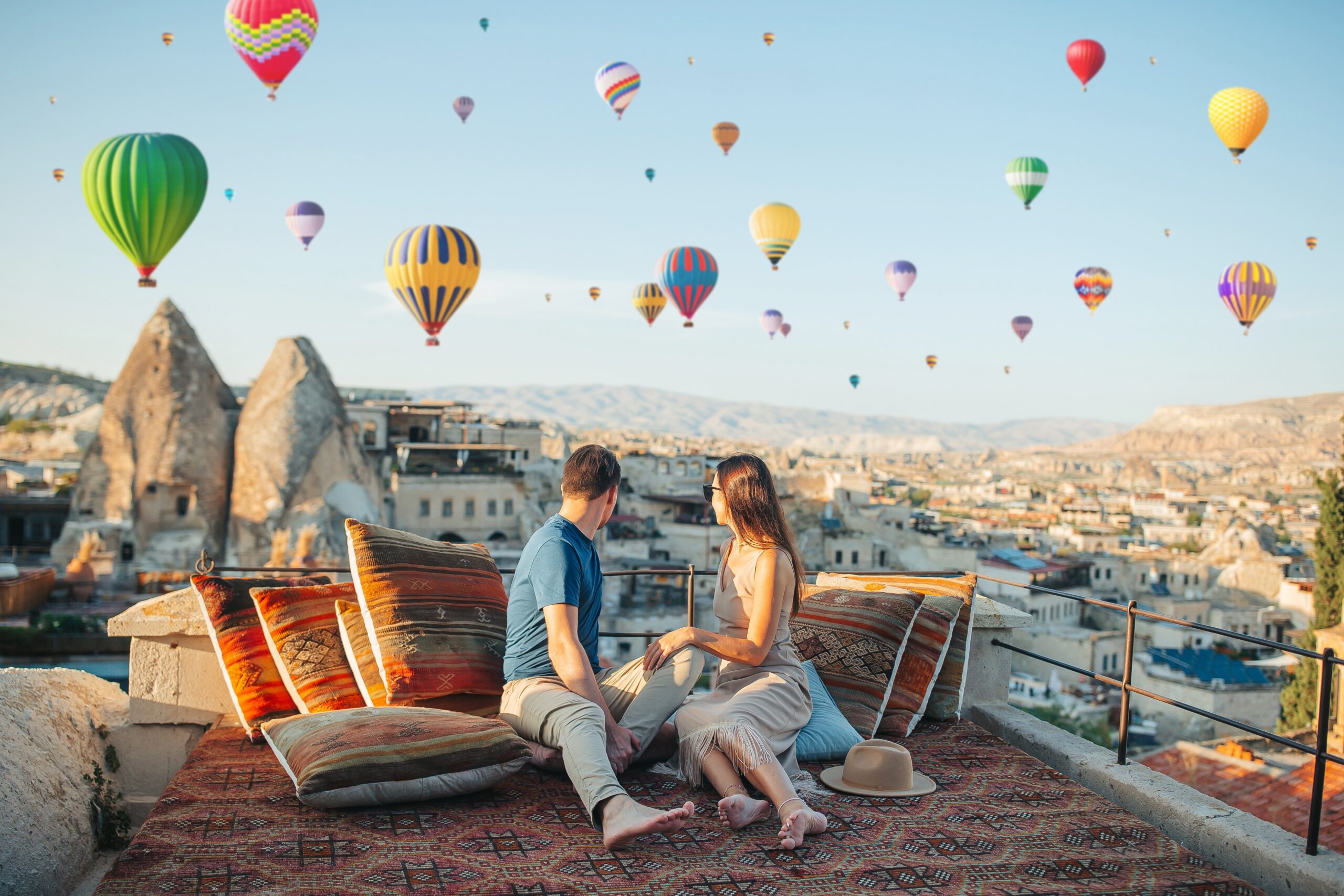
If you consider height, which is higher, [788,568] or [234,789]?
[788,568]

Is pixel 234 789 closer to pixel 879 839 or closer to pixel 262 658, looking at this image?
pixel 262 658

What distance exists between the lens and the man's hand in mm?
3799

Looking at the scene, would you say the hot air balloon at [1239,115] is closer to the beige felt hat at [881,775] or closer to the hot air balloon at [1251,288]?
the hot air balloon at [1251,288]

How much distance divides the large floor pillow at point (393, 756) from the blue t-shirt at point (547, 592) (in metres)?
0.35

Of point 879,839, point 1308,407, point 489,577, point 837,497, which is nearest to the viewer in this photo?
point 879,839

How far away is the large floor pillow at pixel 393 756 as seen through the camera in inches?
134

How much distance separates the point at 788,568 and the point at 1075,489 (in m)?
119

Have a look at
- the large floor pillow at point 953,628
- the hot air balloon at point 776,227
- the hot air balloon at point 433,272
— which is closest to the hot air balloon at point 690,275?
the hot air balloon at point 776,227

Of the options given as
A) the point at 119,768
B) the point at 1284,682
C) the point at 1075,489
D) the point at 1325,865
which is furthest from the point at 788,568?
the point at 1075,489

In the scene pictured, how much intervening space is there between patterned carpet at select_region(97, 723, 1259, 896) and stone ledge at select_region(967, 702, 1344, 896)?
0.15 m

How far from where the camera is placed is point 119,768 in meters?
4.50

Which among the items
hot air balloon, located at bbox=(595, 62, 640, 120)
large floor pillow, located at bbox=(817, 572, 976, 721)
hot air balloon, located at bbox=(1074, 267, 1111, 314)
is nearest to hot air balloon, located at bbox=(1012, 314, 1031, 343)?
hot air balloon, located at bbox=(1074, 267, 1111, 314)

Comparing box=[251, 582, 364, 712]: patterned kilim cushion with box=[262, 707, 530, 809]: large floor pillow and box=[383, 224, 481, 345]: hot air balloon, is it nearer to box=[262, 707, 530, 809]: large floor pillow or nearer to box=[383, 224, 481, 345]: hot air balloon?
box=[262, 707, 530, 809]: large floor pillow

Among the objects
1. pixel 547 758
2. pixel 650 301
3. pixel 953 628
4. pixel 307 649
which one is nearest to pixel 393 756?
pixel 547 758
